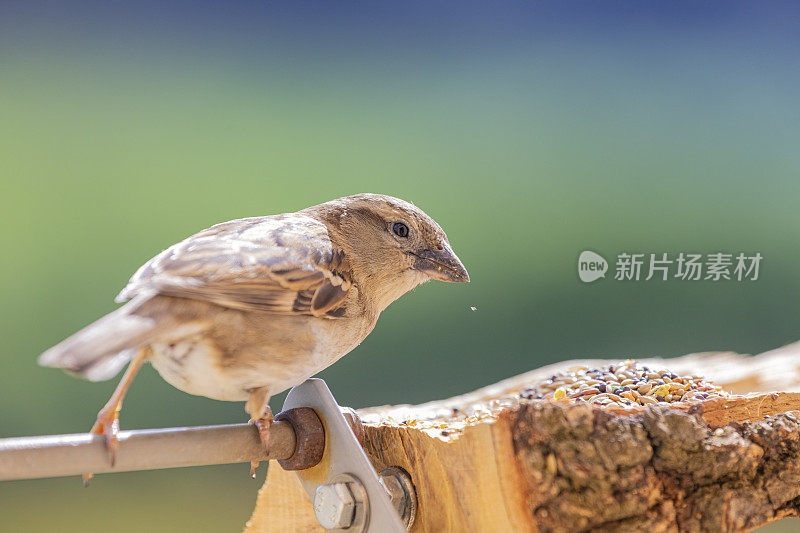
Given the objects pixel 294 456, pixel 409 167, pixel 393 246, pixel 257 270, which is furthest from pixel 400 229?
pixel 409 167

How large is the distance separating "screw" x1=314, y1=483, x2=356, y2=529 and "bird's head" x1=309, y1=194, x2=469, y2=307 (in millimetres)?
381

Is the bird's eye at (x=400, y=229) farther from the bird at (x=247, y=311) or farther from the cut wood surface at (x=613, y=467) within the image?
the cut wood surface at (x=613, y=467)

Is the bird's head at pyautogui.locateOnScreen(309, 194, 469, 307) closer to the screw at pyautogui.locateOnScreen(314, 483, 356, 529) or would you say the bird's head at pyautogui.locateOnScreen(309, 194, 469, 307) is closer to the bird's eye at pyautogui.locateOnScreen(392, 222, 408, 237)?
the bird's eye at pyautogui.locateOnScreen(392, 222, 408, 237)

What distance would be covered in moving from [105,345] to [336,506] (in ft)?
1.25

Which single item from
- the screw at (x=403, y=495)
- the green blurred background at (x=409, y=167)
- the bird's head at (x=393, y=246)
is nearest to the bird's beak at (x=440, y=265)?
the bird's head at (x=393, y=246)

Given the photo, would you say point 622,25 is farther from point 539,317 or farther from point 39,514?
point 39,514

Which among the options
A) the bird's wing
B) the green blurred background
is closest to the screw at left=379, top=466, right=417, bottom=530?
the bird's wing

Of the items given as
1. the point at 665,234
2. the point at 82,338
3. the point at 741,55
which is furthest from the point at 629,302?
the point at 82,338

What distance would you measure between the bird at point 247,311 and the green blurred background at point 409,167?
1.16 metres

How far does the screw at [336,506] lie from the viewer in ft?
3.35

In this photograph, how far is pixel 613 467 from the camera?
0.99 m

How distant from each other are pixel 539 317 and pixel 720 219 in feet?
2.61

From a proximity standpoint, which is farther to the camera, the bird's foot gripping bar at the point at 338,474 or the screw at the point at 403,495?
the screw at the point at 403,495

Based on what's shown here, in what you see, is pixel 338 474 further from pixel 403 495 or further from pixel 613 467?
pixel 613 467
